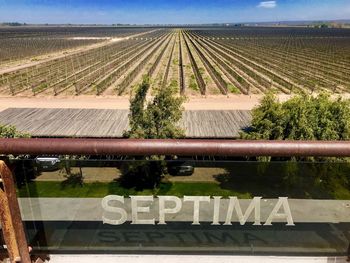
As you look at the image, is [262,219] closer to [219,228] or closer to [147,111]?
[219,228]

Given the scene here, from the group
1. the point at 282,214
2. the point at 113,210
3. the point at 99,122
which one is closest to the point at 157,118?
the point at 99,122

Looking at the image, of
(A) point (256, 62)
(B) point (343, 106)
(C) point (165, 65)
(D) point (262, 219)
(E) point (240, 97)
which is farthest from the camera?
(A) point (256, 62)

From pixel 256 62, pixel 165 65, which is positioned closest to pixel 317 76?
pixel 256 62

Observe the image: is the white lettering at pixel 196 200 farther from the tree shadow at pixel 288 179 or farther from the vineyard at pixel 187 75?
the vineyard at pixel 187 75

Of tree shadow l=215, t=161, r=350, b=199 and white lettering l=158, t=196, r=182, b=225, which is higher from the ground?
tree shadow l=215, t=161, r=350, b=199

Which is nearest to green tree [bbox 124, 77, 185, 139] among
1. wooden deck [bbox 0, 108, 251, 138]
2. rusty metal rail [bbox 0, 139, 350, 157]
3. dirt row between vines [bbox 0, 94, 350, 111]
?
wooden deck [bbox 0, 108, 251, 138]

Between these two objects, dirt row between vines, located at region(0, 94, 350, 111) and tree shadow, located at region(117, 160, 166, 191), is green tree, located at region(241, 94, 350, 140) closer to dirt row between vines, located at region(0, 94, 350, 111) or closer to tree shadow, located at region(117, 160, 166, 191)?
tree shadow, located at region(117, 160, 166, 191)
